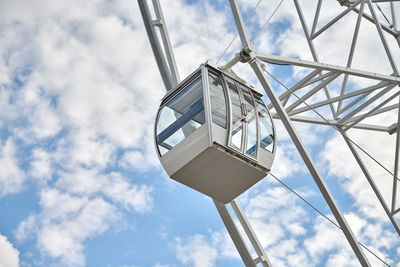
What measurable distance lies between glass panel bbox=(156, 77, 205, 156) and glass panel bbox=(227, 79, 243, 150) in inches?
29.3

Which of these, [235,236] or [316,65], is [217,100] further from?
[235,236]

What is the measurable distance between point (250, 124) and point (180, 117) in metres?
1.69

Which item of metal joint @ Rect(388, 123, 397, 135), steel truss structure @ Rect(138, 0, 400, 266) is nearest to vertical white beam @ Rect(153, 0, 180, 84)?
steel truss structure @ Rect(138, 0, 400, 266)

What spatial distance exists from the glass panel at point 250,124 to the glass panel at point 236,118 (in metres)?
0.27

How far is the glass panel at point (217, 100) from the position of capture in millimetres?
13484

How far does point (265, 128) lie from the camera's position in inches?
583

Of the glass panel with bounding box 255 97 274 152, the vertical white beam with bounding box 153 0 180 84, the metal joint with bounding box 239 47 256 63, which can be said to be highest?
the vertical white beam with bounding box 153 0 180 84

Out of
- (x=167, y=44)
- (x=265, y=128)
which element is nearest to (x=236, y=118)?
(x=265, y=128)

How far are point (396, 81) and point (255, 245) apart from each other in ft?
21.0

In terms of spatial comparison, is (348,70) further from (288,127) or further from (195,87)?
(195,87)

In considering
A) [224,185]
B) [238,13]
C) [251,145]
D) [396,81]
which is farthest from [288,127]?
[396,81]

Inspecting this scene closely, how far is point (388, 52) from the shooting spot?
1733cm

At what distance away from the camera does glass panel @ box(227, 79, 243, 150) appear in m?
13.5

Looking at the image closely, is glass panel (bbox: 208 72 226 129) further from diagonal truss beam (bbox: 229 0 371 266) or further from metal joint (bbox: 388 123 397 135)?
metal joint (bbox: 388 123 397 135)
